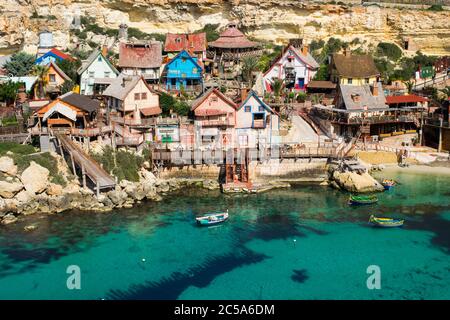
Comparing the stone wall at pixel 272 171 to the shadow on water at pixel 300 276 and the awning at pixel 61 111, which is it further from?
the shadow on water at pixel 300 276

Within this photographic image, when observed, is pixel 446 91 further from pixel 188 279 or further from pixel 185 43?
pixel 188 279

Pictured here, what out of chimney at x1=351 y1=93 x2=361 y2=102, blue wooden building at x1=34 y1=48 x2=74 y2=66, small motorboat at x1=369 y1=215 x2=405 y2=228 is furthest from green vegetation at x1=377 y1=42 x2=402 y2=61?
small motorboat at x1=369 y1=215 x2=405 y2=228

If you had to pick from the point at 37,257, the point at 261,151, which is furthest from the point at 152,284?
the point at 261,151

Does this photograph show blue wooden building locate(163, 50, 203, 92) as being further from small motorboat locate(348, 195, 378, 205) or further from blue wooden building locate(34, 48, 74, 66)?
small motorboat locate(348, 195, 378, 205)

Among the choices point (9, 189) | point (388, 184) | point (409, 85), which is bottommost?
point (388, 184)

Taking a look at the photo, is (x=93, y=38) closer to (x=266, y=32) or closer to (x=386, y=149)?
(x=266, y=32)

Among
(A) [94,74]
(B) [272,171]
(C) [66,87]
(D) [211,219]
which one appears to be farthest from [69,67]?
(D) [211,219]

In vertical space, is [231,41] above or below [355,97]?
above
